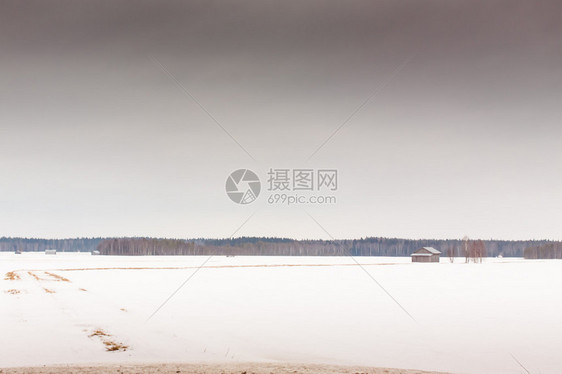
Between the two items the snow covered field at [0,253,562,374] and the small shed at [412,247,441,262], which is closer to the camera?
the snow covered field at [0,253,562,374]

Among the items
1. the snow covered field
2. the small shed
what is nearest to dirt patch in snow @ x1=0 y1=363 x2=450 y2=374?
the snow covered field

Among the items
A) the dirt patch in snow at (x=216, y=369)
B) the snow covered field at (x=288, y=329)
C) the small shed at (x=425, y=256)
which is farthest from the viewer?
the small shed at (x=425, y=256)

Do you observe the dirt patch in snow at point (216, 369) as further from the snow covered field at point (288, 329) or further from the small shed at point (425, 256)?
the small shed at point (425, 256)

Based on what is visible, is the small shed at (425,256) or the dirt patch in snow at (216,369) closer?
the dirt patch in snow at (216,369)

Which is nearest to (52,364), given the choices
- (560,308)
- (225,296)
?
(225,296)

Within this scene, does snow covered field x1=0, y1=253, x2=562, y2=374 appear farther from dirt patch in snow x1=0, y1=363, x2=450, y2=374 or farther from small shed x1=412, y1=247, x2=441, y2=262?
small shed x1=412, y1=247, x2=441, y2=262

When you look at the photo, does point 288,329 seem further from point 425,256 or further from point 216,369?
point 425,256

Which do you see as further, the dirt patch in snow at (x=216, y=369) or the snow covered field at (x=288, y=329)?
the snow covered field at (x=288, y=329)

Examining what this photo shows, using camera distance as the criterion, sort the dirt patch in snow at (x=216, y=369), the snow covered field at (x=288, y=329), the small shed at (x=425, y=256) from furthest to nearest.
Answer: the small shed at (x=425, y=256)
the snow covered field at (x=288, y=329)
the dirt patch in snow at (x=216, y=369)

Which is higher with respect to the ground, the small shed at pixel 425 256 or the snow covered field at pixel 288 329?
the small shed at pixel 425 256

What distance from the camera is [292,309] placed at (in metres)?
27.9

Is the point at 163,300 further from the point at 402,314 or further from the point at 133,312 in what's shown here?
the point at 402,314

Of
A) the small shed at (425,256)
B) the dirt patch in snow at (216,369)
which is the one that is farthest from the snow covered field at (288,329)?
the small shed at (425,256)

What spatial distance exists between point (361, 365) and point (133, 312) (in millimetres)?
13658
